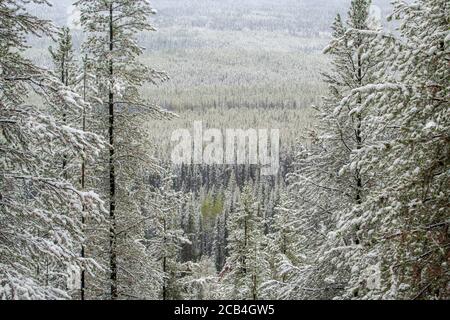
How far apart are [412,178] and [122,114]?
350 inches

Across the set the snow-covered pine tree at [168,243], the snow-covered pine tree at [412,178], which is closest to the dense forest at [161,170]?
the snow-covered pine tree at [412,178]

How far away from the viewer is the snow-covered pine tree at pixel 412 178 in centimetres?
673

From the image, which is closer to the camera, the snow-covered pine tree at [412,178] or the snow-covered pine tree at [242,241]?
the snow-covered pine tree at [412,178]

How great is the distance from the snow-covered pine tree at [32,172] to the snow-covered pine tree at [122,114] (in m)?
5.19

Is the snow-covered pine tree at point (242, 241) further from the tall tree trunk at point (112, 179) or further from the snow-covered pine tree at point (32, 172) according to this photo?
the snow-covered pine tree at point (32, 172)

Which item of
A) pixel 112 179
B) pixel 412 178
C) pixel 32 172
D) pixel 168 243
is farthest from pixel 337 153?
pixel 168 243

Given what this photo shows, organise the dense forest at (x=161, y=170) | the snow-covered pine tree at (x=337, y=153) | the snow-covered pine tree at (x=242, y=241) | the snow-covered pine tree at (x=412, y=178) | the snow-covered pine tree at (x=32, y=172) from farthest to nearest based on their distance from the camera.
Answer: the snow-covered pine tree at (x=242, y=241)
the snow-covered pine tree at (x=337, y=153)
the snow-covered pine tree at (x=32, y=172)
the dense forest at (x=161, y=170)
the snow-covered pine tree at (x=412, y=178)

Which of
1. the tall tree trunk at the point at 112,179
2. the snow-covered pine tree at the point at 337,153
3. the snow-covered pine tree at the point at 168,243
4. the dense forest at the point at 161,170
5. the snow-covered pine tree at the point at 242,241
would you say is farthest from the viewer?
the snow-covered pine tree at the point at 242,241

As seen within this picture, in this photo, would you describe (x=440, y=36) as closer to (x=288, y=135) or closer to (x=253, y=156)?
(x=253, y=156)

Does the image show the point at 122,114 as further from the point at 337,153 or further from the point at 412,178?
the point at 412,178

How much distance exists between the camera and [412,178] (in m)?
6.93

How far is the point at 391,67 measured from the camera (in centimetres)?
746
